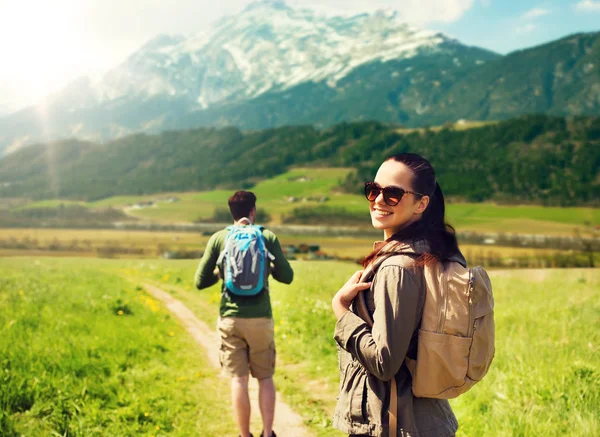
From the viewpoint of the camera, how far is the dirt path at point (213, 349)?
712cm

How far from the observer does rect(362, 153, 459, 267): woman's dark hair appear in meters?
3.17

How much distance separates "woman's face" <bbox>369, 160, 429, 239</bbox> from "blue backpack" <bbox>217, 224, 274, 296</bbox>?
278cm

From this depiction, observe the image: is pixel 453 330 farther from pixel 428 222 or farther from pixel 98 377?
pixel 98 377

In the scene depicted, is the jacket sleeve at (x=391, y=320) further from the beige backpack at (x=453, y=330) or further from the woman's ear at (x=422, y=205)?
the woman's ear at (x=422, y=205)

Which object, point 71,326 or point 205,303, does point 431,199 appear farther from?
point 205,303

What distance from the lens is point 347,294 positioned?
325cm

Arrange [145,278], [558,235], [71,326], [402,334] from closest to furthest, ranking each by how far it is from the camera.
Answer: [402,334] → [71,326] → [145,278] → [558,235]

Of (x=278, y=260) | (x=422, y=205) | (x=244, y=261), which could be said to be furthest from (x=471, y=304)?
(x=278, y=260)

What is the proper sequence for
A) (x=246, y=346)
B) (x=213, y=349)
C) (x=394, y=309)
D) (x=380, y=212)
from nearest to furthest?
(x=394, y=309) < (x=380, y=212) < (x=246, y=346) < (x=213, y=349)

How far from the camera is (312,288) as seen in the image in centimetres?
1692

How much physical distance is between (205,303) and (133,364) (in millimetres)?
8851

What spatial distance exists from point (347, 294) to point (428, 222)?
0.67 m

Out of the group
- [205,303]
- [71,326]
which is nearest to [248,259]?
[71,326]

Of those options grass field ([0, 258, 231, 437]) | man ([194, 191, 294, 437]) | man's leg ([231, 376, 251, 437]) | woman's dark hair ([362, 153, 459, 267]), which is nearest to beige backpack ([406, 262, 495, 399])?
Answer: woman's dark hair ([362, 153, 459, 267])
